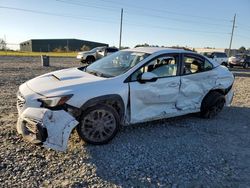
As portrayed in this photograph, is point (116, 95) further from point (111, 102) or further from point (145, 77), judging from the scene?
point (145, 77)

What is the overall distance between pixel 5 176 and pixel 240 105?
6934mm

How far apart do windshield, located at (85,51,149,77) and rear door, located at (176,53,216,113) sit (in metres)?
1.04

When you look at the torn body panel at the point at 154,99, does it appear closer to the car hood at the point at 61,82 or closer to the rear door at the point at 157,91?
the rear door at the point at 157,91

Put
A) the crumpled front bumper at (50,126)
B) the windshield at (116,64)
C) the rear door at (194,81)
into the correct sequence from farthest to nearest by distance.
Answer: the rear door at (194,81) < the windshield at (116,64) < the crumpled front bumper at (50,126)

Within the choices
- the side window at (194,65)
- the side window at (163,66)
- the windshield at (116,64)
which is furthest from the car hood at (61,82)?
the side window at (194,65)

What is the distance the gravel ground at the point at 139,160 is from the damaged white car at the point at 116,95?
28cm

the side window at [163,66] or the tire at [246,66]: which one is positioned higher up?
the side window at [163,66]

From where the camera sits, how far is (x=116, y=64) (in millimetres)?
5582

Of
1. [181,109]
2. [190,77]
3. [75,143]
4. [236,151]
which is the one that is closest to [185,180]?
[236,151]

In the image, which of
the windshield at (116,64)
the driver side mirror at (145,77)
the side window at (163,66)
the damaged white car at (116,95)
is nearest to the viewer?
the damaged white car at (116,95)

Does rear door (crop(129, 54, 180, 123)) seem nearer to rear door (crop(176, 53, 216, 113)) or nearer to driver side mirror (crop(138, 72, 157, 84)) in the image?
driver side mirror (crop(138, 72, 157, 84))

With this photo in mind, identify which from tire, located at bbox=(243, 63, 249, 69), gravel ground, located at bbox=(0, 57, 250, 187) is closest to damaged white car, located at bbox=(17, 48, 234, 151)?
gravel ground, located at bbox=(0, 57, 250, 187)

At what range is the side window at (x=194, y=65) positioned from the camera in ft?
19.6

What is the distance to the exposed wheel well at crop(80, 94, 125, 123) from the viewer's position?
440 centimetres
